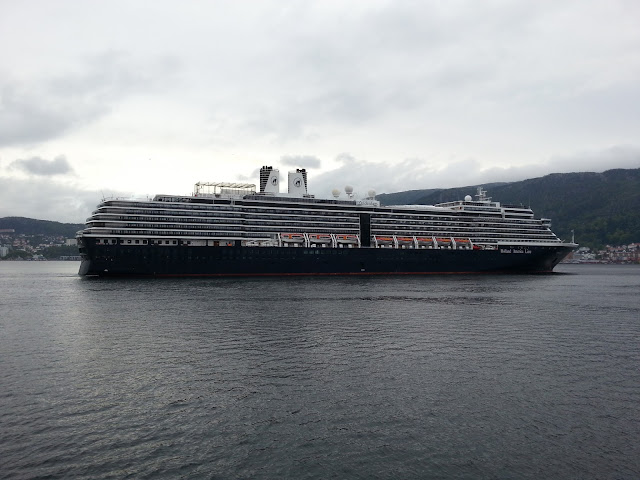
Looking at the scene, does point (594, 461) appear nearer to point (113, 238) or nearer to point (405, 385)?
point (405, 385)

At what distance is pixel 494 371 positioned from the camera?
26750 millimetres

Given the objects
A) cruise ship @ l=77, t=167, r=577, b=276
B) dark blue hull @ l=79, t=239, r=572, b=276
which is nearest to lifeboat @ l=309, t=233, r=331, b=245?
cruise ship @ l=77, t=167, r=577, b=276

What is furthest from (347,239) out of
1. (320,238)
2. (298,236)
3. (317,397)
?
(317,397)

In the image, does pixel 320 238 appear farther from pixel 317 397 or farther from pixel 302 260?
pixel 317 397

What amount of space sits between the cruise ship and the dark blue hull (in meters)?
0.21

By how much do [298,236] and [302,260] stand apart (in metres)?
6.66

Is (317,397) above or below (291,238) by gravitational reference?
below

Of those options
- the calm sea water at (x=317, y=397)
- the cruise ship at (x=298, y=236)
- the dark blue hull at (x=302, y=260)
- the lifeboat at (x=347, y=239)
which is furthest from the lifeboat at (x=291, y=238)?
the calm sea water at (x=317, y=397)

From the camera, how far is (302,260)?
102m

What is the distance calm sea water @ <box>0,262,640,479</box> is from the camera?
15.9 meters

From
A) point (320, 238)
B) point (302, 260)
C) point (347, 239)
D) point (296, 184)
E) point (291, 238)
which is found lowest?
point (302, 260)

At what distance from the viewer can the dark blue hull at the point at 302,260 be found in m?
90.6

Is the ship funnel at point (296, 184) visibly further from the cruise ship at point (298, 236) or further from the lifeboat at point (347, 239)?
the lifeboat at point (347, 239)

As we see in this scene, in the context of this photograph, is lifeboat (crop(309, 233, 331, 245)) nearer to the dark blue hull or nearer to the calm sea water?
the dark blue hull
